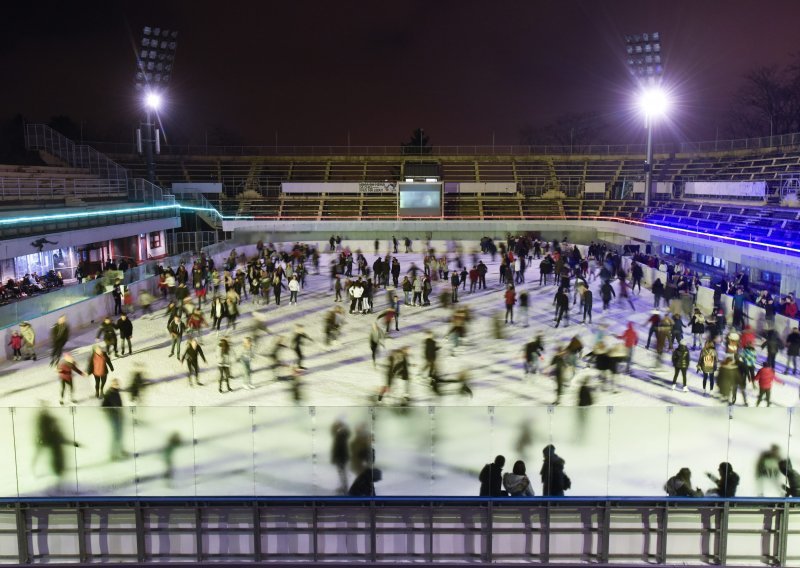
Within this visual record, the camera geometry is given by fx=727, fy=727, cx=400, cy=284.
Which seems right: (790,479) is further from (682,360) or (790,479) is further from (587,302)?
(587,302)

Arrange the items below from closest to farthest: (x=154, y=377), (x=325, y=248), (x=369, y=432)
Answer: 1. (x=369, y=432)
2. (x=154, y=377)
3. (x=325, y=248)

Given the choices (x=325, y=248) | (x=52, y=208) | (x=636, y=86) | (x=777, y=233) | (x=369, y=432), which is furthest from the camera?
(x=636, y=86)

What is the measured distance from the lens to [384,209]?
155 feet

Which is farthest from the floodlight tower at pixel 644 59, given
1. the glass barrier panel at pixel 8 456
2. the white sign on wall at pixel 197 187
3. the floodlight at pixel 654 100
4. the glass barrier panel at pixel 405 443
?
the glass barrier panel at pixel 8 456

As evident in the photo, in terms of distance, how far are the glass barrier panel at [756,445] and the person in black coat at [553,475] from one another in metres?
1.74

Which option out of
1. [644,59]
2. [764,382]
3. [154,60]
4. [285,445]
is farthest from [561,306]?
[154,60]

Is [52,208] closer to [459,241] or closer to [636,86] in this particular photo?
[459,241]

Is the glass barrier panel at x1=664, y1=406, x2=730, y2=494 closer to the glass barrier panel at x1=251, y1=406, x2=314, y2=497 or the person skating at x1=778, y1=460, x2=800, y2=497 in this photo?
the person skating at x1=778, y1=460, x2=800, y2=497

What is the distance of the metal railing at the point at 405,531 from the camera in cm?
877

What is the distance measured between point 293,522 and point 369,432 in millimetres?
1476

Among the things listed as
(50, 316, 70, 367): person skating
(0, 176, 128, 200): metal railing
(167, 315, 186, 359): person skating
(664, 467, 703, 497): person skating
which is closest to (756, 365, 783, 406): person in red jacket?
(664, 467, 703, 497): person skating

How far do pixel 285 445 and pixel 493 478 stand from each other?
8.27ft

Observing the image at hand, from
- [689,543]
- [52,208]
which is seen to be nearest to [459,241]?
[52,208]

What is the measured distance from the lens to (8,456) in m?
8.66
